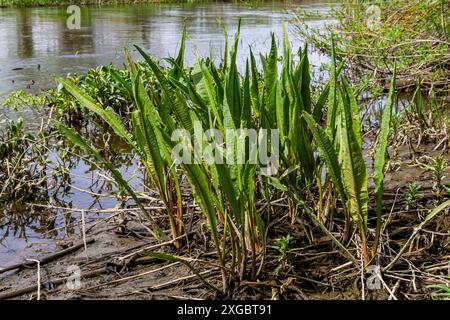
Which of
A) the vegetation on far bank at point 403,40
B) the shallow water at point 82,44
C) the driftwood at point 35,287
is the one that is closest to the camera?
the driftwood at point 35,287

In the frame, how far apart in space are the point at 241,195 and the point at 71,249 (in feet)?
3.06

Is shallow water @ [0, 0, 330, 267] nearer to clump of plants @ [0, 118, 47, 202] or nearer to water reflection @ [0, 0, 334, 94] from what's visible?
water reflection @ [0, 0, 334, 94]

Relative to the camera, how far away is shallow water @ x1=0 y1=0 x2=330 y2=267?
2.86 m

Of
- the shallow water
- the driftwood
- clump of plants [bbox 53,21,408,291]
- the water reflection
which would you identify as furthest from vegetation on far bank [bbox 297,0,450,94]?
the driftwood

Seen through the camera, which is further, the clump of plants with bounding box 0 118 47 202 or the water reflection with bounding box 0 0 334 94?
the water reflection with bounding box 0 0 334 94

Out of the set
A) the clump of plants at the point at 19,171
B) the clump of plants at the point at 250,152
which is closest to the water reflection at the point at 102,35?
the clump of plants at the point at 19,171

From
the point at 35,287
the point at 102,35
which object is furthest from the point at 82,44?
the point at 35,287

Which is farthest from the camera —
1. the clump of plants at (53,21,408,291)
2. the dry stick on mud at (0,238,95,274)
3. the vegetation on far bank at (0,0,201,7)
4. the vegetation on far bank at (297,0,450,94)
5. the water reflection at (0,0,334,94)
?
the vegetation on far bank at (0,0,201,7)

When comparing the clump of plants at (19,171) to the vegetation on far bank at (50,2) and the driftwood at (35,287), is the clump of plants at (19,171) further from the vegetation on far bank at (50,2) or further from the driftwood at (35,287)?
the vegetation on far bank at (50,2)

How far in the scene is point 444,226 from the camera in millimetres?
2207

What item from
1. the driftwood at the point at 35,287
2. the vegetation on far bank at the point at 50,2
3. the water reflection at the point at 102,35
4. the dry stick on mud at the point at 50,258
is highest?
the vegetation on far bank at the point at 50,2

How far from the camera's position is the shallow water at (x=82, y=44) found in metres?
2.86

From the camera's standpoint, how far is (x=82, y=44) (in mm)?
9820
